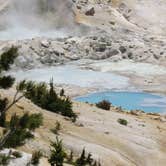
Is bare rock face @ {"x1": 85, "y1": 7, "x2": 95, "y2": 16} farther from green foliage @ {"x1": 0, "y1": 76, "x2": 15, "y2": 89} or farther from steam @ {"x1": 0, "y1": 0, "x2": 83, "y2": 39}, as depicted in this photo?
green foliage @ {"x1": 0, "y1": 76, "x2": 15, "y2": 89}

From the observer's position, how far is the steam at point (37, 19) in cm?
7781

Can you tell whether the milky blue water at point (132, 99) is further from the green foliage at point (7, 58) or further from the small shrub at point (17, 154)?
the green foliage at point (7, 58)

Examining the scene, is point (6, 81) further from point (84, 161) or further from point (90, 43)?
point (90, 43)

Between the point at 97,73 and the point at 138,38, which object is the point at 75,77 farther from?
the point at 138,38

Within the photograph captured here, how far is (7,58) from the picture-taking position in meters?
11.4

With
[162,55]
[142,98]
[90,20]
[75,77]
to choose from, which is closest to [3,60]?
[142,98]

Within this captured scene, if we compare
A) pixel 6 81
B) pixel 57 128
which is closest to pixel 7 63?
pixel 6 81

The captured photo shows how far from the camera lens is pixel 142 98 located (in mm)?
57125

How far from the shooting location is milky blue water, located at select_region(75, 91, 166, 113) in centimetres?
5341

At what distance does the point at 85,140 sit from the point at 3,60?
1328 centimetres

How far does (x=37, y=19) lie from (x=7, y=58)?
230 feet

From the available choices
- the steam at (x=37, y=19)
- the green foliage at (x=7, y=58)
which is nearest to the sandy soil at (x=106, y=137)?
the green foliage at (x=7, y=58)

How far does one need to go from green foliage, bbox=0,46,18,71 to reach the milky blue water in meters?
41.0

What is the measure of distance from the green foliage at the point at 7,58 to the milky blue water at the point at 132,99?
1613 inches
